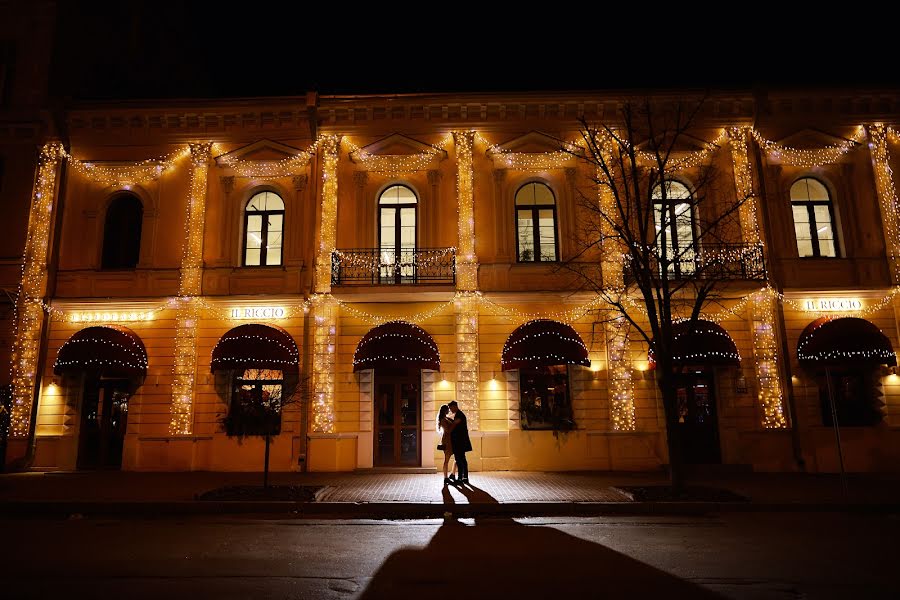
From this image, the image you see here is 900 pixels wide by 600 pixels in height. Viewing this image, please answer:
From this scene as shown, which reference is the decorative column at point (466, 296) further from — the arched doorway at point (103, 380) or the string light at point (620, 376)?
the arched doorway at point (103, 380)

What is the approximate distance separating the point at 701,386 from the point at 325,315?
10298 millimetres

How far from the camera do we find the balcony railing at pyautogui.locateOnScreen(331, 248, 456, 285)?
1513cm

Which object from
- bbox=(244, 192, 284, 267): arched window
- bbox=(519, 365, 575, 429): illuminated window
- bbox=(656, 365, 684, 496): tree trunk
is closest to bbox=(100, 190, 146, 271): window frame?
bbox=(244, 192, 284, 267): arched window

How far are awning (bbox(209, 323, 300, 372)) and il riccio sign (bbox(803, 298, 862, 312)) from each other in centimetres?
1381

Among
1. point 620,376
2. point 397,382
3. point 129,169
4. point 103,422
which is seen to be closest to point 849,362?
point 620,376

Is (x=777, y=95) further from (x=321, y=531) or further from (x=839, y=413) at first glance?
(x=321, y=531)

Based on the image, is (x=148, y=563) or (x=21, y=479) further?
(x=21, y=479)

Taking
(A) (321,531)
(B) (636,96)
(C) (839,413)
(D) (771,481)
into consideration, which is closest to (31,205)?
(A) (321,531)

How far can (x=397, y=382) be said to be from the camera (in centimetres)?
1510

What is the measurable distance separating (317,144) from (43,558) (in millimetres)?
12003

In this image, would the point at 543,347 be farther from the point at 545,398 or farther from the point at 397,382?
the point at 397,382

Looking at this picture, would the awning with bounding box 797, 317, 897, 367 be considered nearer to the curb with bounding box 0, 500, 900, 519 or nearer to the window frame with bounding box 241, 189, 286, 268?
the curb with bounding box 0, 500, 900, 519

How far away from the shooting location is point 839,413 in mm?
14570

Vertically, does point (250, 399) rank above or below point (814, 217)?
below
